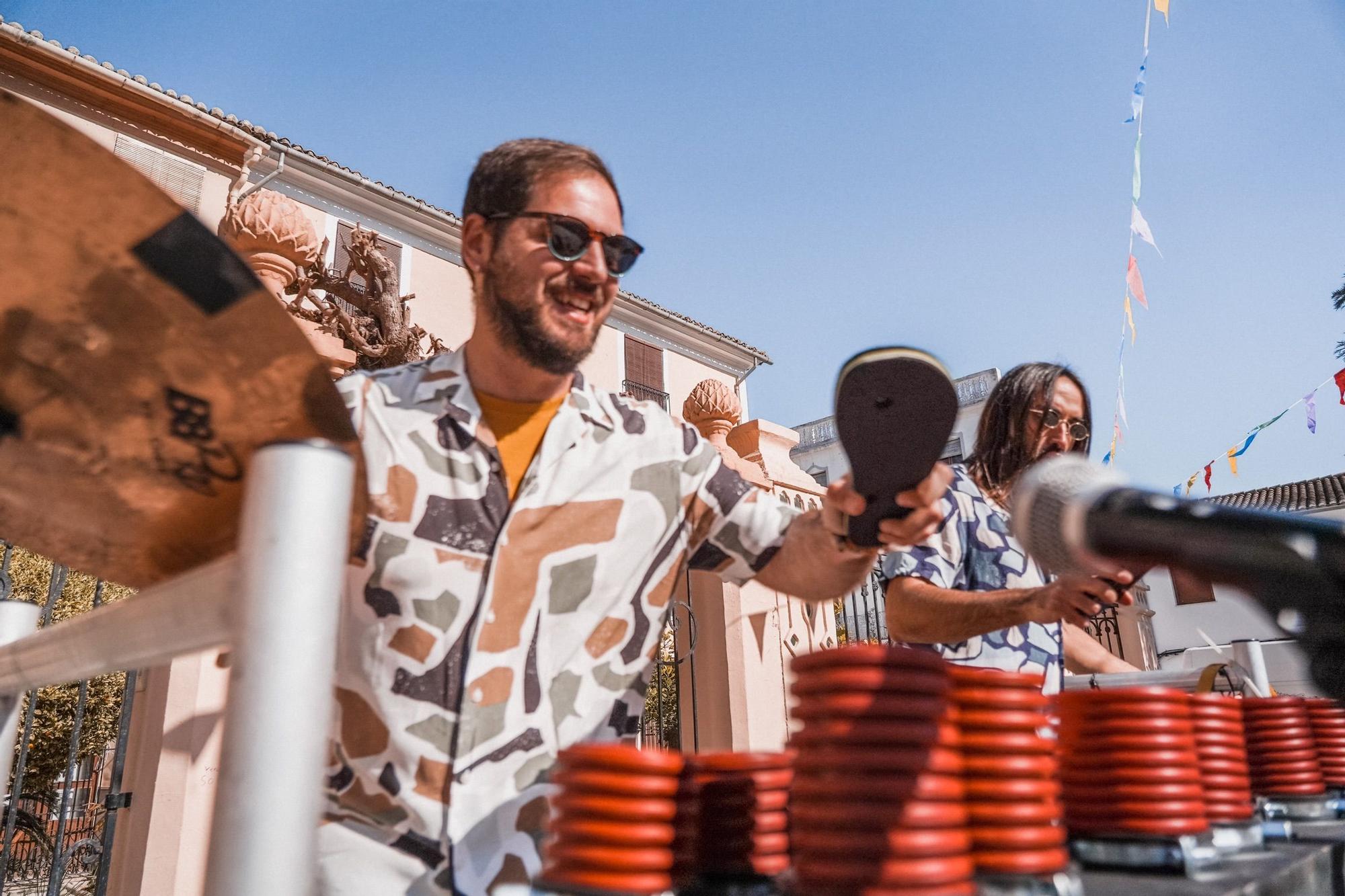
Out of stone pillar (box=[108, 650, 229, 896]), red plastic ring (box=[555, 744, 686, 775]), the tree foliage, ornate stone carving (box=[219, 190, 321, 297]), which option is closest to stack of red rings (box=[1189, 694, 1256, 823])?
red plastic ring (box=[555, 744, 686, 775])

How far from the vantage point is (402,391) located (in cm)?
175

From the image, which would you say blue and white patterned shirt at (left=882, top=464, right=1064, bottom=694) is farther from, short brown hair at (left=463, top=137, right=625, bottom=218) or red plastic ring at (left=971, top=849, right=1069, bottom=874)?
red plastic ring at (left=971, top=849, right=1069, bottom=874)

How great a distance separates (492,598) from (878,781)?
90cm

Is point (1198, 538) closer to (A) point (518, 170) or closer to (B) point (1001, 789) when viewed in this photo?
(B) point (1001, 789)

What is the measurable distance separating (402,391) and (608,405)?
43 cm

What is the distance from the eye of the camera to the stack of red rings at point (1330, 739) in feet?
5.34

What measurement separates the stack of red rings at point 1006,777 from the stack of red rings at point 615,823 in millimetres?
296

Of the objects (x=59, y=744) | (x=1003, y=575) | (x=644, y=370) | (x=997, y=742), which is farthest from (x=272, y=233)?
Result: (x=644, y=370)

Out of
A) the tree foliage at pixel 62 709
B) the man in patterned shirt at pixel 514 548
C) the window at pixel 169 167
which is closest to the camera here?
the man in patterned shirt at pixel 514 548

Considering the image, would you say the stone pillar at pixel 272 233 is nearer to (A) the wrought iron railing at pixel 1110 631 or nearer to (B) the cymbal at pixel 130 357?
(B) the cymbal at pixel 130 357

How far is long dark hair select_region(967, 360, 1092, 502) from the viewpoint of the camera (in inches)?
110

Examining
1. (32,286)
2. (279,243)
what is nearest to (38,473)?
(32,286)

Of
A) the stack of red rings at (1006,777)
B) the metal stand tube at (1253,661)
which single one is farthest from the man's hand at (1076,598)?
the metal stand tube at (1253,661)

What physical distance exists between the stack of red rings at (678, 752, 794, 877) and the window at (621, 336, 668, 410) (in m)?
24.4
